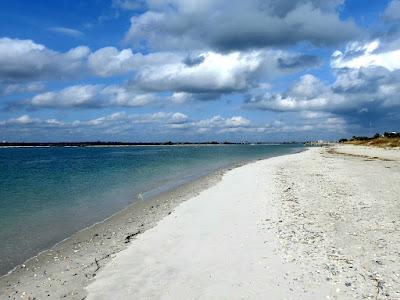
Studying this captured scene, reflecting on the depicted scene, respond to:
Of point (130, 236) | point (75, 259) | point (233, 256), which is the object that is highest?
point (233, 256)

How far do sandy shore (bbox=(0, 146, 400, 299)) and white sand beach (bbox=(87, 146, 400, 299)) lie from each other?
3 centimetres

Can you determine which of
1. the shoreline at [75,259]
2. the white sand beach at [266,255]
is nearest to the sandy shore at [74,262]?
the shoreline at [75,259]

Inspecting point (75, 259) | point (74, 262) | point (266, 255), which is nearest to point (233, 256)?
point (266, 255)

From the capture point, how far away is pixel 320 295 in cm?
775

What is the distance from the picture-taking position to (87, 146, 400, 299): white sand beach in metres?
8.26

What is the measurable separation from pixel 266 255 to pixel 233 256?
2.91 ft

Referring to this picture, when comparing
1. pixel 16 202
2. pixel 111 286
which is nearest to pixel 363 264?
pixel 111 286

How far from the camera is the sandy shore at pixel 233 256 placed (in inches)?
330

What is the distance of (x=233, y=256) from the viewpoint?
34.1 ft

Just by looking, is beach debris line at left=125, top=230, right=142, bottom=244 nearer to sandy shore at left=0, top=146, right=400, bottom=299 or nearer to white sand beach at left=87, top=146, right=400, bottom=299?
sandy shore at left=0, top=146, right=400, bottom=299

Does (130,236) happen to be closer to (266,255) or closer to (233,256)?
(233,256)

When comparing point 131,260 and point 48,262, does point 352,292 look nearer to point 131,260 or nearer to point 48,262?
point 131,260

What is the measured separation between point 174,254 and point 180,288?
2488 mm

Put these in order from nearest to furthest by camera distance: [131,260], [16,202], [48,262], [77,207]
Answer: [131,260]
[48,262]
[77,207]
[16,202]
